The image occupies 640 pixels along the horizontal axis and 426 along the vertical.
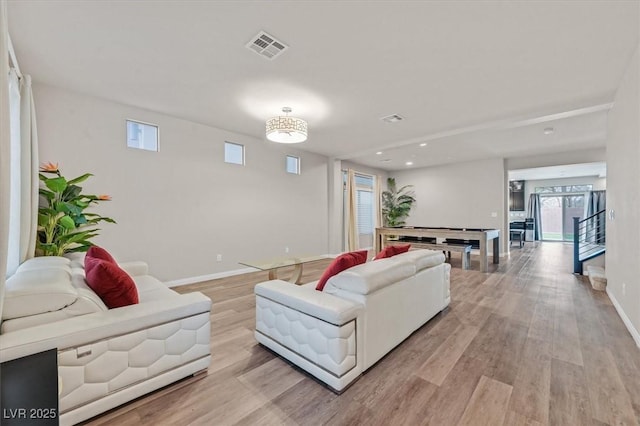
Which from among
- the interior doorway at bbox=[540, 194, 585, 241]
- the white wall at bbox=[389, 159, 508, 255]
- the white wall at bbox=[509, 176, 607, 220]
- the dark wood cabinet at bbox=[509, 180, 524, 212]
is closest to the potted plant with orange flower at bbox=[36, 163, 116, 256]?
the white wall at bbox=[389, 159, 508, 255]

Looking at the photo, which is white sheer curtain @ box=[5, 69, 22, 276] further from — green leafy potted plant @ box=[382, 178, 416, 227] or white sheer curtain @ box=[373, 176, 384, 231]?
green leafy potted plant @ box=[382, 178, 416, 227]

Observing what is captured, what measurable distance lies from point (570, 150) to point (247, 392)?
8.54m

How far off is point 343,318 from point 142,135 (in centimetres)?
412

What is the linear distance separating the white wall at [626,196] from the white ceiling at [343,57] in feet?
0.95

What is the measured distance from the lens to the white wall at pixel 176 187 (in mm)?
3514

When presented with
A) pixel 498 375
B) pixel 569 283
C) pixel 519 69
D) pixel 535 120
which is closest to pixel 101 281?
pixel 498 375

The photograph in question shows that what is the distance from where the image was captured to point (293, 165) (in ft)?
20.6

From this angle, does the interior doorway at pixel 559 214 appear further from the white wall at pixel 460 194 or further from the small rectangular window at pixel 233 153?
the small rectangular window at pixel 233 153

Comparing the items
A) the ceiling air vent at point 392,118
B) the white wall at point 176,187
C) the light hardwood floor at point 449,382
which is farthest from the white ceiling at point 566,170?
the white wall at point 176,187

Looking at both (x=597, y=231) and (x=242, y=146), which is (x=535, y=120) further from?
(x=242, y=146)

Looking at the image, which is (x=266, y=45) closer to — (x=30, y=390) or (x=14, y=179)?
(x=14, y=179)

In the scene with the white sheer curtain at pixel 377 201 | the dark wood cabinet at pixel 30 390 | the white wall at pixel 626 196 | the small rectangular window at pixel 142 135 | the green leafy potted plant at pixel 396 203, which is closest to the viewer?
the dark wood cabinet at pixel 30 390

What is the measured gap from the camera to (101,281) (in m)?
1.74

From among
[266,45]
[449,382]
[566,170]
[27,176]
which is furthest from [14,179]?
[566,170]
